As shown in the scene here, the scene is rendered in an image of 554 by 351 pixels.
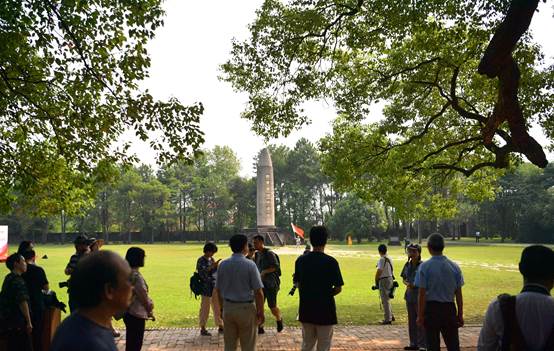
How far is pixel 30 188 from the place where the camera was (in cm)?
1070

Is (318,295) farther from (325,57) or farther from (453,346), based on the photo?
(325,57)

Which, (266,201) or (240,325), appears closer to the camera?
(240,325)

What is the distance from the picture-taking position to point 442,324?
21.6 feet

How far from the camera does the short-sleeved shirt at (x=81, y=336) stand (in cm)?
233

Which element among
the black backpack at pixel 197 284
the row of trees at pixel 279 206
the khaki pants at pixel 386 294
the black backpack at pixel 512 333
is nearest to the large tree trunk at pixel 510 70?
the khaki pants at pixel 386 294

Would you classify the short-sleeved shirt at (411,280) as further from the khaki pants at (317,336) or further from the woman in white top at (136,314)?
the woman in white top at (136,314)

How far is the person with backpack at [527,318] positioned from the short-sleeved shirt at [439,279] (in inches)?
127

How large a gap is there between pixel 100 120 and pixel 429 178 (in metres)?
11.6

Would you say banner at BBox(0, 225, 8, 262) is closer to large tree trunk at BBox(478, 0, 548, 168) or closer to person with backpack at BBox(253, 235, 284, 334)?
person with backpack at BBox(253, 235, 284, 334)

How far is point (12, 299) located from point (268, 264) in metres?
4.85

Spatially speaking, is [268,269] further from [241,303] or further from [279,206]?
[279,206]

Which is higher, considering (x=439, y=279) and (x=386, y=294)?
(x=439, y=279)

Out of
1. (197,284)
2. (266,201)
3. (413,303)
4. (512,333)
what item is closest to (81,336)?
(512,333)

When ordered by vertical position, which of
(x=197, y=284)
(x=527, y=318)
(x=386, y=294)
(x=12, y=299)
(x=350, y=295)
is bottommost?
(x=350, y=295)
